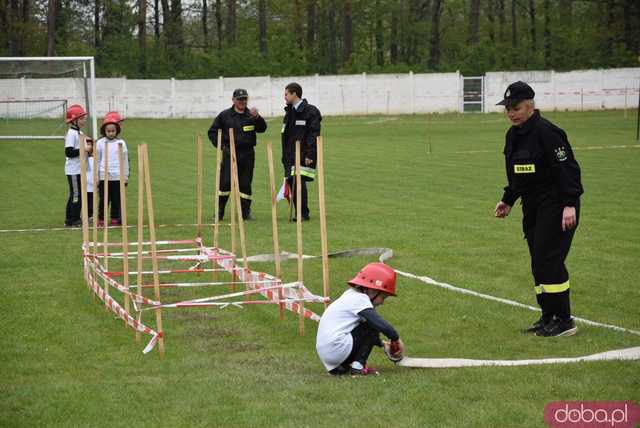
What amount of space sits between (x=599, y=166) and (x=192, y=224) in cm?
1209

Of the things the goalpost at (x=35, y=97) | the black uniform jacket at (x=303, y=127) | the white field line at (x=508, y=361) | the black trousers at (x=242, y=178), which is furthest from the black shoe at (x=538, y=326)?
the goalpost at (x=35, y=97)

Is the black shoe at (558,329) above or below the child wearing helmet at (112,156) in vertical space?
below

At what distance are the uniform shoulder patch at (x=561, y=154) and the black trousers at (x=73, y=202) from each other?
10.0 m

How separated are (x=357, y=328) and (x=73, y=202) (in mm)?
10387

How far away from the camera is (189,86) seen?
6169 cm

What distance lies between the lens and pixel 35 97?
30.7 m

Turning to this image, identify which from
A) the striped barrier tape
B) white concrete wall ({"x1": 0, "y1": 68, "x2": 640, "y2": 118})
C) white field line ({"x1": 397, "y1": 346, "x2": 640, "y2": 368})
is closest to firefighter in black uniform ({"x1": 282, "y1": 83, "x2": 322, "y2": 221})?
the striped barrier tape

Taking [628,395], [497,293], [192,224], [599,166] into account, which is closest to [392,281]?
[628,395]

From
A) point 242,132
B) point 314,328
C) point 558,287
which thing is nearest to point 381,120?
point 242,132

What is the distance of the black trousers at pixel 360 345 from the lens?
7.58 metres

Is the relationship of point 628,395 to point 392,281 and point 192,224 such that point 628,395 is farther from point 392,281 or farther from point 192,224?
point 192,224

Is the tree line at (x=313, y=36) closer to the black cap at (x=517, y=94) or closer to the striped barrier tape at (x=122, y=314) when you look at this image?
the striped barrier tape at (x=122, y=314)

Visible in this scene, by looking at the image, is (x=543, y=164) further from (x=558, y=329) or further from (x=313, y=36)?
(x=313, y=36)

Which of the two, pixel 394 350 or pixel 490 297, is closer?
pixel 394 350
